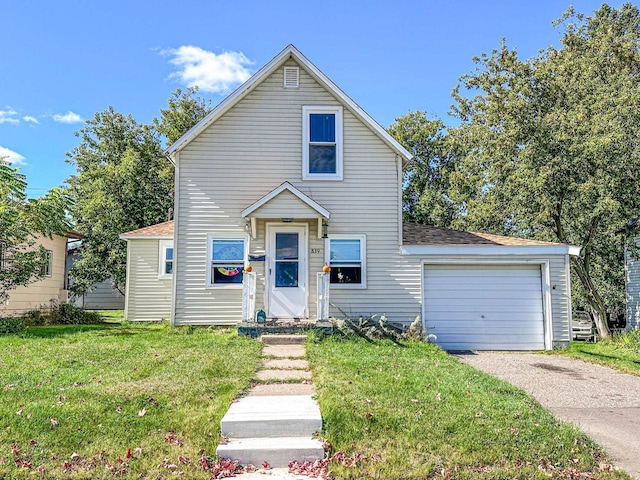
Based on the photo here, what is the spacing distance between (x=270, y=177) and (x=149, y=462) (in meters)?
8.42

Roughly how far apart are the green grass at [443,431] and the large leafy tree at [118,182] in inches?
649

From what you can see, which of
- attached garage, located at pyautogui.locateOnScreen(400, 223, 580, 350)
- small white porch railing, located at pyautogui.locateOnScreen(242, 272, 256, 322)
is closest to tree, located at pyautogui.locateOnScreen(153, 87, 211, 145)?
small white porch railing, located at pyautogui.locateOnScreen(242, 272, 256, 322)

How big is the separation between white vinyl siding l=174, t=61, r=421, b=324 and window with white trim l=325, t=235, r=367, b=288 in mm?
169

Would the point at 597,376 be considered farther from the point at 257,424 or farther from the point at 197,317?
the point at 197,317

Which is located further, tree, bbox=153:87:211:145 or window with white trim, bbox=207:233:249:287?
tree, bbox=153:87:211:145

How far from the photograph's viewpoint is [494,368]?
29.4ft

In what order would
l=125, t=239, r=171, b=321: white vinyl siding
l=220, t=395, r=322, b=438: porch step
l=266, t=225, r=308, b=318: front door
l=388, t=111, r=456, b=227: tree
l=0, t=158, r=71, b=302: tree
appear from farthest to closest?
l=388, t=111, r=456, b=227: tree → l=125, t=239, r=171, b=321: white vinyl siding → l=0, t=158, r=71, b=302: tree → l=266, t=225, r=308, b=318: front door → l=220, t=395, r=322, b=438: porch step

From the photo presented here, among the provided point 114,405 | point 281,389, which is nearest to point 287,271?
point 281,389

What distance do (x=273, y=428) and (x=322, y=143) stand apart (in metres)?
8.52

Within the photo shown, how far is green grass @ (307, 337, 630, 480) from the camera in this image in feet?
13.2

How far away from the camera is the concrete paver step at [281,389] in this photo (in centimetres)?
575

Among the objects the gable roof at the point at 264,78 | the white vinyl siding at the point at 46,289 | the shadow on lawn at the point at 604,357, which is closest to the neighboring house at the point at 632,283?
the shadow on lawn at the point at 604,357

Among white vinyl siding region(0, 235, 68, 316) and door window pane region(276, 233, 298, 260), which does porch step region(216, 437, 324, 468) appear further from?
white vinyl siding region(0, 235, 68, 316)

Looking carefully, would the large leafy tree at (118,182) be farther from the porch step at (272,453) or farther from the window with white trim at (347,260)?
the porch step at (272,453)
